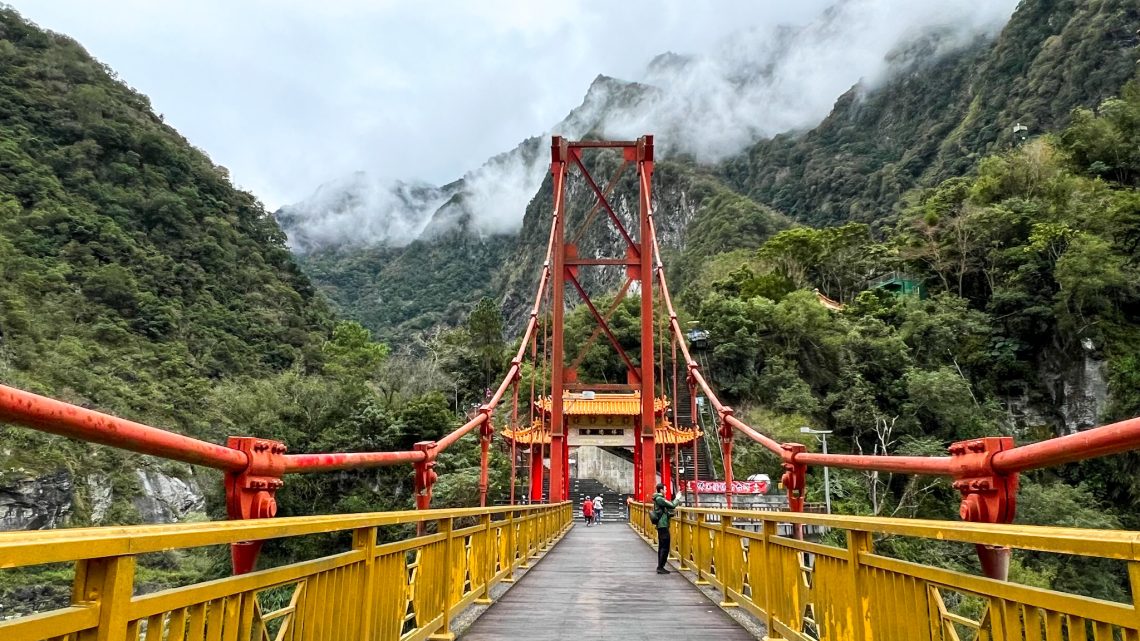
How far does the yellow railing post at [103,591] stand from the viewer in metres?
1.22

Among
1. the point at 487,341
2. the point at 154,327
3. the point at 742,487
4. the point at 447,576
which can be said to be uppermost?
the point at 487,341

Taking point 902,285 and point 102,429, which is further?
point 902,285

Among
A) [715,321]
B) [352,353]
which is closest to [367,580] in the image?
[715,321]

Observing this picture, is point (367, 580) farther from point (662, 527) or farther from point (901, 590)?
point (662, 527)

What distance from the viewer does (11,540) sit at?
100 cm

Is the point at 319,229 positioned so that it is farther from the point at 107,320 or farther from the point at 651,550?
the point at 651,550

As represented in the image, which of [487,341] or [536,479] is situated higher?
[487,341]

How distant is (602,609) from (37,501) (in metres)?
24.0

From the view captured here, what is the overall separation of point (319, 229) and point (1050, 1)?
5095 inches

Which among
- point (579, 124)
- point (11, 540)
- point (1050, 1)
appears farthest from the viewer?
point (579, 124)

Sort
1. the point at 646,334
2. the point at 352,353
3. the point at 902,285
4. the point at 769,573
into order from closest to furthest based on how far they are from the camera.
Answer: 1. the point at 769,573
2. the point at 646,334
3. the point at 902,285
4. the point at 352,353

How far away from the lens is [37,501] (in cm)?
2156

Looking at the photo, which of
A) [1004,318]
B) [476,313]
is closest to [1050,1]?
[1004,318]

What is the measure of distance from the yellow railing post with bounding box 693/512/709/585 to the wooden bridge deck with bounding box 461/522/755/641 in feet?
0.55
